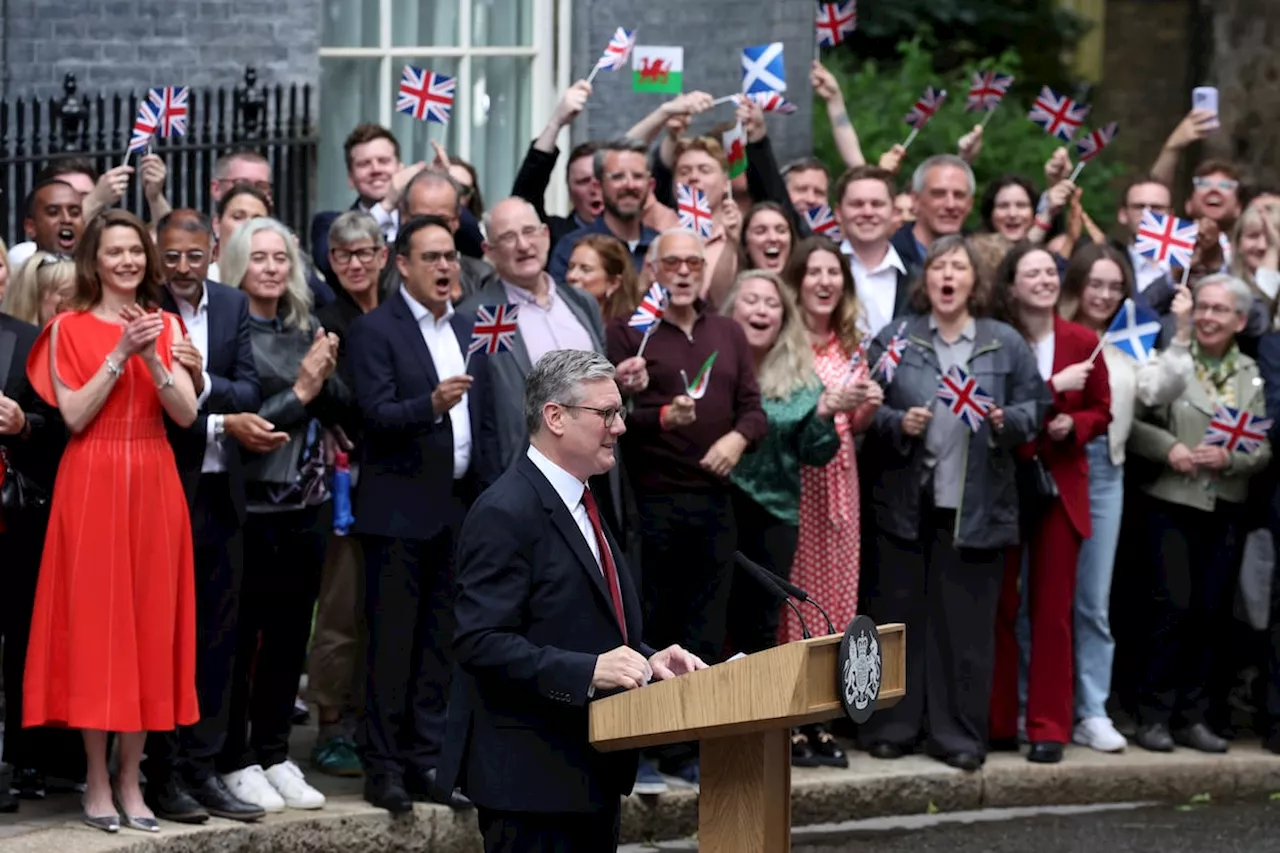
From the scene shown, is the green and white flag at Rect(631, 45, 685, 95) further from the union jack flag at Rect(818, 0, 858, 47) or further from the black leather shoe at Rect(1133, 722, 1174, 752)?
the black leather shoe at Rect(1133, 722, 1174, 752)

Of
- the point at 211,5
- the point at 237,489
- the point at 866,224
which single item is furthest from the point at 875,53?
the point at 237,489

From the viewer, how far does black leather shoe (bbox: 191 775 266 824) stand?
894 centimetres

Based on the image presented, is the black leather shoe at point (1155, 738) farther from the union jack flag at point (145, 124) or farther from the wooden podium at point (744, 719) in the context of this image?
the wooden podium at point (744, 719)

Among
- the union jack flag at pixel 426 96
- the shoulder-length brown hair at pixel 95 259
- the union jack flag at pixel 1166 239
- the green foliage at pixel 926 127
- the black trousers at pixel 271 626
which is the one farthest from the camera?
the green foliage at pixel 926 127

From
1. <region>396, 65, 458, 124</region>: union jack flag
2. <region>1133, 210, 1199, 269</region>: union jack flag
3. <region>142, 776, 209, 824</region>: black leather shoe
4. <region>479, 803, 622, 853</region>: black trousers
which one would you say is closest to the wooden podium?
<region>479, 803, 622, 853</region>: black trousers

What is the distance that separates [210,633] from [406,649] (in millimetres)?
748

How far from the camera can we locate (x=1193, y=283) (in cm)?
1209

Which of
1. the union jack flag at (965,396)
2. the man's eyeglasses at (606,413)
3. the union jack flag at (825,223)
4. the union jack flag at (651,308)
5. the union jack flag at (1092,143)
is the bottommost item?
the union jack flag at (965,396)

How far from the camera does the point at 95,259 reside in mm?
8414

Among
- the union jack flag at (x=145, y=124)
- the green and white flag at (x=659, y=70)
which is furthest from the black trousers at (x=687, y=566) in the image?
the green and white flag at (x=659, y=70)

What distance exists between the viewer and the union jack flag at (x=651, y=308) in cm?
958

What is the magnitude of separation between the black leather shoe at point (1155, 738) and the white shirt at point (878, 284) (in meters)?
2.17

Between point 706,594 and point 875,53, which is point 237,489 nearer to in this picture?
point 706,594

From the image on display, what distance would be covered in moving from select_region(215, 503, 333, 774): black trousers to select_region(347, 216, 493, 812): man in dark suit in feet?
0.74
